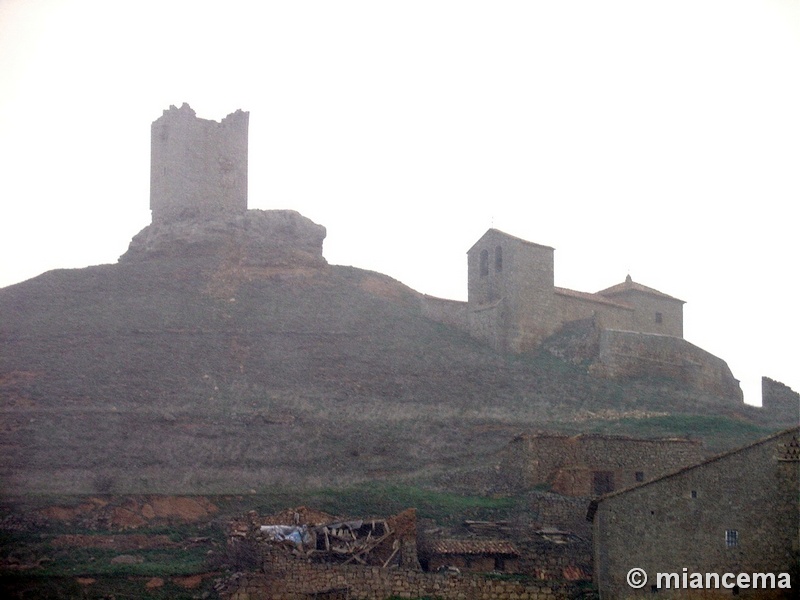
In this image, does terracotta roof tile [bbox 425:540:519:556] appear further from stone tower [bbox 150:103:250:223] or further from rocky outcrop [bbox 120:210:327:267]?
stone tower [bbox 150:103:250:223]

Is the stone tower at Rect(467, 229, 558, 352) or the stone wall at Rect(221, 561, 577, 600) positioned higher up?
the stone tower at Rect(467, 229, 558, 352)

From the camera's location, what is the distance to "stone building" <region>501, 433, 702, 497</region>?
39.3 m

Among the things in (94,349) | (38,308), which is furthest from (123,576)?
(38,308)

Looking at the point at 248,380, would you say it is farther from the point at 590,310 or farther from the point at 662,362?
the point at 662,362

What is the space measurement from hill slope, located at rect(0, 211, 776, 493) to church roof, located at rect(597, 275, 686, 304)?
7.21m

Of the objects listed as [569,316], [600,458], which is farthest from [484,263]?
[600,458]

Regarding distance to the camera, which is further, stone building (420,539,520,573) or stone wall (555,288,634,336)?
stone wall (555,288,634,336)

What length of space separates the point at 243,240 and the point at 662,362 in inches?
822

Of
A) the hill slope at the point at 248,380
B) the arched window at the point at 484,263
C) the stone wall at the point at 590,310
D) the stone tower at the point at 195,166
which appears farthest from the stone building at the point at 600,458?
the stone tower at the point at 195,166

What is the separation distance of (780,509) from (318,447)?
19929mm

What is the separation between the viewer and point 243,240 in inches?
2366

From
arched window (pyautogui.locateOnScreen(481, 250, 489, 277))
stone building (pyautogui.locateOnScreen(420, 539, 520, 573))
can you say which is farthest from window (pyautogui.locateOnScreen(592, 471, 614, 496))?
arched window (pyautogui.locateOnScreen(481, 250, 489, 277))

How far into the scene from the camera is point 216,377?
48656 mm

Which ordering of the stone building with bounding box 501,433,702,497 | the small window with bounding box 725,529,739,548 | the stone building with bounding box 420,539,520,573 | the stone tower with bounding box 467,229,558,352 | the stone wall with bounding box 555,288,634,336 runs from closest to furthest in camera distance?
the small window with bounding box 725,529,739,548
the stone building with bounding box 420,539,520,573
the stone building with bounding box 501,433,702,497
the stone tower with bounding box 467,229,558,352
the stone wall with bounding box 555,288,634,336
